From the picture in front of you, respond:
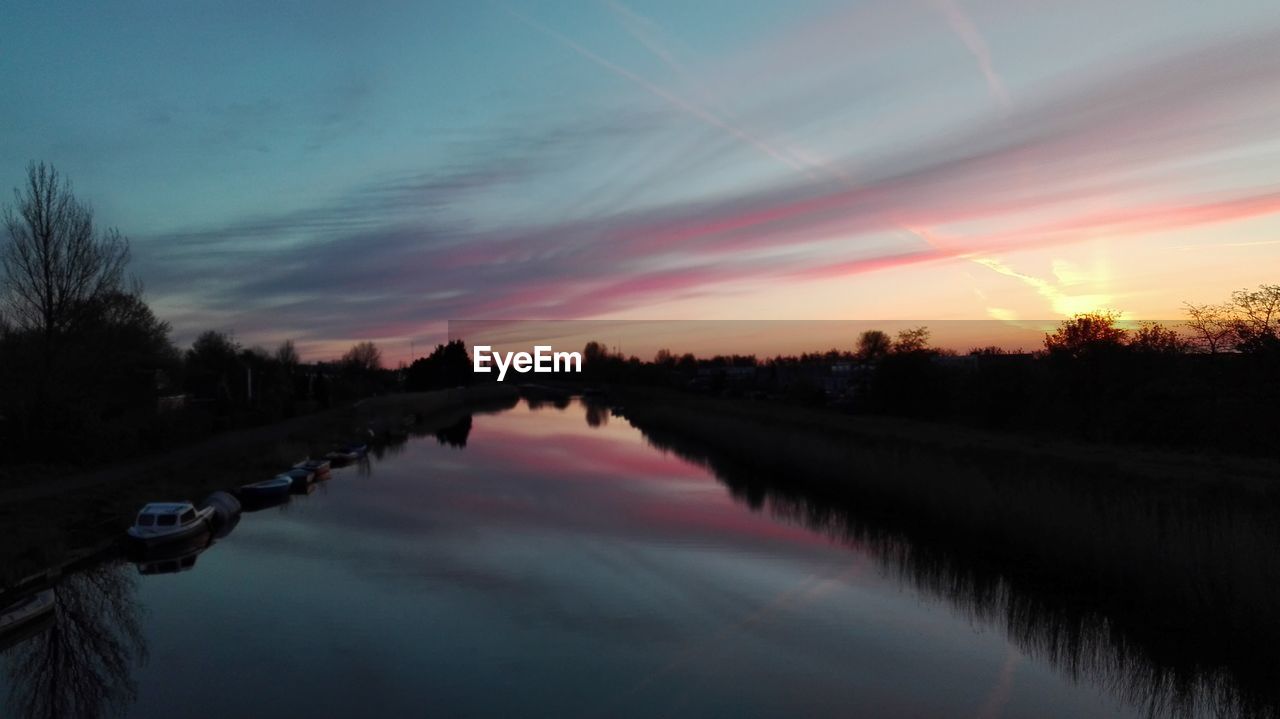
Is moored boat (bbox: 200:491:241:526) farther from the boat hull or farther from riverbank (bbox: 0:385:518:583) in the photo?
the boat hull

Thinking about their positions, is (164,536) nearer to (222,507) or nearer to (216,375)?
(222,507)

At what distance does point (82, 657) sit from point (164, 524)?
7.57 m

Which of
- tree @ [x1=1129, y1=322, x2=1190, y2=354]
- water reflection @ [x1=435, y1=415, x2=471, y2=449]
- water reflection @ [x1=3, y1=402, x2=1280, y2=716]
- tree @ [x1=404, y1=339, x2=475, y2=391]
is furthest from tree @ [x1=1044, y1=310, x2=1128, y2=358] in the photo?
tree @ [x1=404, y1=339, x2=475, y2=391]

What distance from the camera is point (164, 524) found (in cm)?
2134

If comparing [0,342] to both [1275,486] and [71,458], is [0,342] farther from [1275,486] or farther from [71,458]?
[1275,486]

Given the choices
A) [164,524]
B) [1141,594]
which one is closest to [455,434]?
[164,524]

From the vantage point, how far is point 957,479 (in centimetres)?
2570

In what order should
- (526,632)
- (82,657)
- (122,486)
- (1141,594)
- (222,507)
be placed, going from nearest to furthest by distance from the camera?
1. (82,657)
2. (526,632)
3. (1141,594)
4. (222,507)
5. (122,486)

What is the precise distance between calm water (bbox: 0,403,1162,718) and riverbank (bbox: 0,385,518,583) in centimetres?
137

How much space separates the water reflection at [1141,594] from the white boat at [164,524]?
60.7ft

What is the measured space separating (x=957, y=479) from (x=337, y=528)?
2035 centimetres

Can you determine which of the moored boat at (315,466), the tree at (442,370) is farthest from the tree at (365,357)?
the moored boat at (315,466)

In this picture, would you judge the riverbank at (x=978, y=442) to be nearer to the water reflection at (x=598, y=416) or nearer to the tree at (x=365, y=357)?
the water reflection at (x=598, y=416)

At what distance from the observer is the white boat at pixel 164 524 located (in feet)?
68.6
